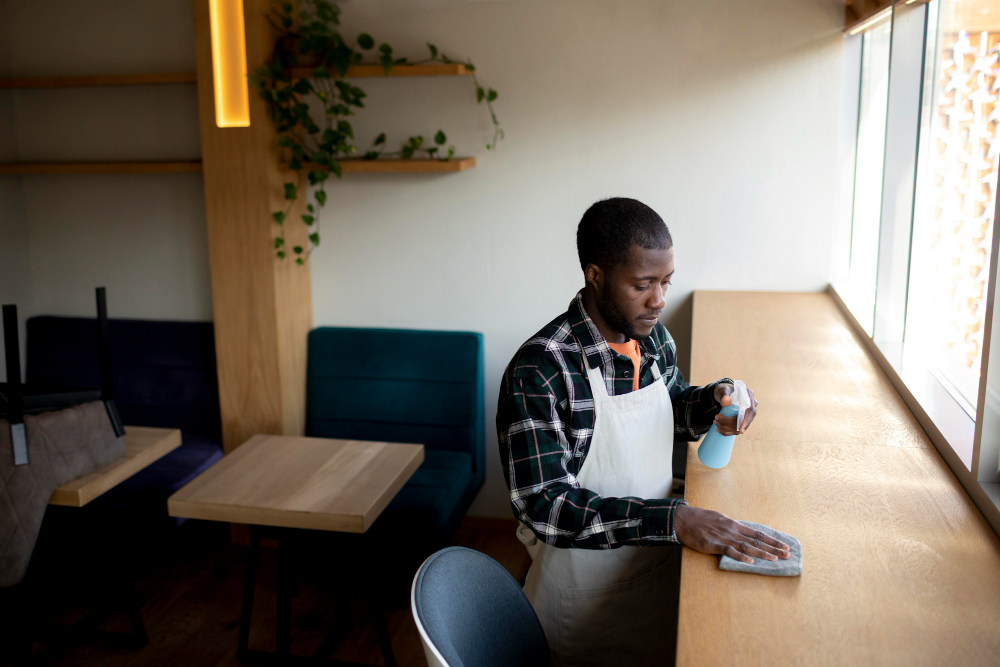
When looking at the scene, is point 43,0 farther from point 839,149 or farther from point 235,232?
point 839,149

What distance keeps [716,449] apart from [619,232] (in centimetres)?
49

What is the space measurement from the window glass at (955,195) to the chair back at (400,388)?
166cm

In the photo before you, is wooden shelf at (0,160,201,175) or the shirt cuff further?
wooden shelf at (0,160,201,175)

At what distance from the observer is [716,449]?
1584 mm

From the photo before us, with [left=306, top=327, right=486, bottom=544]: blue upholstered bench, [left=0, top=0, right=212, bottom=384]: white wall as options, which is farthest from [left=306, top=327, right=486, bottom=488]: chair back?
[left=0, top=0, right=212, bottom=384]: white wall

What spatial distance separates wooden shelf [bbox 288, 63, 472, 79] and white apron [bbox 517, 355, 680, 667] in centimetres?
179

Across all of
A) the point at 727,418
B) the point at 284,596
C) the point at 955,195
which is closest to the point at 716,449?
the point at 727,418

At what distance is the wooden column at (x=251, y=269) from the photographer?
3.01 m

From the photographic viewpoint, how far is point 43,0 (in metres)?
3.34

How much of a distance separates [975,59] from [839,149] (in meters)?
1.09

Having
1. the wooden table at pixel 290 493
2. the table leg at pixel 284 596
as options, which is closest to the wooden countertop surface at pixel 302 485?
the wooden table at pixel 290 493

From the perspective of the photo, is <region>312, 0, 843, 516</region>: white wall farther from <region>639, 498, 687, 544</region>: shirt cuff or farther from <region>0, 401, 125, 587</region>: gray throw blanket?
<region>639, 498, 687, 544</region>: shirt cuff

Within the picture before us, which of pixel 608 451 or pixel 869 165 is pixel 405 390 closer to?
pixel 608 451

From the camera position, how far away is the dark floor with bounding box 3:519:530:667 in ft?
8.32
